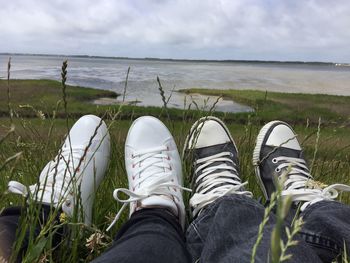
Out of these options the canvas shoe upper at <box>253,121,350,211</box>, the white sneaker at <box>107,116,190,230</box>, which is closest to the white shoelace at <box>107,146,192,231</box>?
the white sneaker at <box>107,116,190,230</box>

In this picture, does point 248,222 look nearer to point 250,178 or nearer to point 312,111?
point 250,178

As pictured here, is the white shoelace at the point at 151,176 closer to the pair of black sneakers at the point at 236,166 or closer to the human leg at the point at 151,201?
the human leg at the point at 151,201

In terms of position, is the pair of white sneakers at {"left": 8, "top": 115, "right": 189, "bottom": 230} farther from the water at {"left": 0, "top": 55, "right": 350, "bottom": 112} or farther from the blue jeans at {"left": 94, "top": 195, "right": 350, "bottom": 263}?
the water at {"left": 0, "top": 55, "right": 350, "bottom": 112}

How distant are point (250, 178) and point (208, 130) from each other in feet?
1.33

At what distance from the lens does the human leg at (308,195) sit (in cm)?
145

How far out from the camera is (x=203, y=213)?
1.66 meters

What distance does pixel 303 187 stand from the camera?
2.07m

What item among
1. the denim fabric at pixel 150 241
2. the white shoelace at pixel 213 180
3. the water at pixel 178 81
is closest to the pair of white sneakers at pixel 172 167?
the white shoelace at pixel 213 180

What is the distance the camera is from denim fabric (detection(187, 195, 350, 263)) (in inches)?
49.3

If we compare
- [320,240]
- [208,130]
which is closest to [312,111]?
[208,130]

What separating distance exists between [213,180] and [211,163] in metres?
0.25

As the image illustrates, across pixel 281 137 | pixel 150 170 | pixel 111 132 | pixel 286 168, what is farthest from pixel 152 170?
pixel 281 137

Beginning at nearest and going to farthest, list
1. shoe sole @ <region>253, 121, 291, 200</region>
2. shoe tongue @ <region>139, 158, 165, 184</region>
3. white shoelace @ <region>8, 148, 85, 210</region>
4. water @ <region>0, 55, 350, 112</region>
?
white shoelace @ <region>8, 148, 85, 210</region> < shoe tongue @ <region>139, 158, 165, 184</region> < shoe sole @ <region>253, 121, 291, 200</region> < water @ <region>0, 55, 350, 112</region>

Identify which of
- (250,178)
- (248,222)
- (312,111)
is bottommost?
(312,111)
